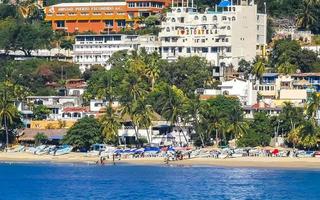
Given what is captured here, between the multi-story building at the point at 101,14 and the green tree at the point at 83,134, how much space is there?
3888cm

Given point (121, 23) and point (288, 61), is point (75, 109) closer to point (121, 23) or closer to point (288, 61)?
point (288, 61)

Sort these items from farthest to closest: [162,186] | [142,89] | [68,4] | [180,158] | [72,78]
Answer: [68,4], [72,78], [142,89], [180,158], [162,186]

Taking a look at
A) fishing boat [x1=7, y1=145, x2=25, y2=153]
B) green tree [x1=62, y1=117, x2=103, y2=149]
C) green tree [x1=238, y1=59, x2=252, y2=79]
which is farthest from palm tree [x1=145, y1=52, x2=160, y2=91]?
fishing boat [x1=7, y1=145, x2=25, y2=153]

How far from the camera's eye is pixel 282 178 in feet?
343

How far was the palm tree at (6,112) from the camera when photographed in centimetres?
11881

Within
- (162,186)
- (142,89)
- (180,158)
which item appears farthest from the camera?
(142,89)

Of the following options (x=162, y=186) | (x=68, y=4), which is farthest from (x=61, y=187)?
(x=68, y=4)

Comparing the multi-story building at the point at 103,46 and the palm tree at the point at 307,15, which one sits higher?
the palm tree at the point at 307,15

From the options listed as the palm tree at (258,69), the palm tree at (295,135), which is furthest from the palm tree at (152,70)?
the palm tree at (295,135)

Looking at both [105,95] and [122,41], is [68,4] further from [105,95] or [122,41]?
[105,95]

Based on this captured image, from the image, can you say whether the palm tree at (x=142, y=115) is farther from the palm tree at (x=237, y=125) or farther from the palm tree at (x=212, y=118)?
the palm tree at (x=237, y=125)

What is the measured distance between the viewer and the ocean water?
96.0m

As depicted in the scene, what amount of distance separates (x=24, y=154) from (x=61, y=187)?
16123 mm

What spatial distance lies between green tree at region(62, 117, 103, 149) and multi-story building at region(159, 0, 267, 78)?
83.9 feet
